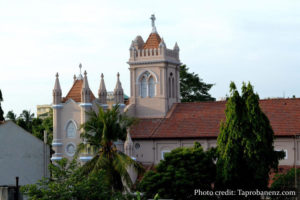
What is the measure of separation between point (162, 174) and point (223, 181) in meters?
4.02

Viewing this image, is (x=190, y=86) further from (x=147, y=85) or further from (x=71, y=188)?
(x=71, y=188)

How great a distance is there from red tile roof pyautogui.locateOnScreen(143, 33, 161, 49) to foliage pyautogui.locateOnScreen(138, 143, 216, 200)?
59.5ft

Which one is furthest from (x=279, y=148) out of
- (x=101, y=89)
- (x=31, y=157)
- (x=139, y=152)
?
(x=31, y=157)

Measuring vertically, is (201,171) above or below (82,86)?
below

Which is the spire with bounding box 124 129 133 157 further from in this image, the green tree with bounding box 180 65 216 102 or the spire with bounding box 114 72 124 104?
the green tree with bounding box 180 65 216 102

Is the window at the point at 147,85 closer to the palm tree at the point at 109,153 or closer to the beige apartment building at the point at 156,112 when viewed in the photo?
the beige apartment building at the point at 156,112

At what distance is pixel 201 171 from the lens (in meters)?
46.1

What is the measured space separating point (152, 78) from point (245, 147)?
20.6m

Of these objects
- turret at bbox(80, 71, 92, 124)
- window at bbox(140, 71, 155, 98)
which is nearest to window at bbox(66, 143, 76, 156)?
turret at bbox(80, 71, 92, 124)

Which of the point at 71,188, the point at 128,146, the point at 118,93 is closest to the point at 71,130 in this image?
the point at 118,93

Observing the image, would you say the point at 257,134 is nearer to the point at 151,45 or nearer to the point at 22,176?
the point at 22,176

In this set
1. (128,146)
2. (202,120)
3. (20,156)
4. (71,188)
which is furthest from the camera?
(202,120)

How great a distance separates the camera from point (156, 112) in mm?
62656

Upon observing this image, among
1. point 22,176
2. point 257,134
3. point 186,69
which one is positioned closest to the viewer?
point 22,176
